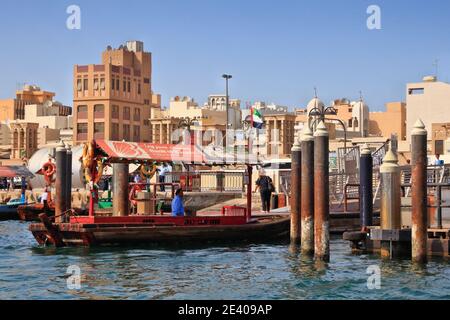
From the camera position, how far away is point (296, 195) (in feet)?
85.0

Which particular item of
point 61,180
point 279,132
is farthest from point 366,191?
point 279,132

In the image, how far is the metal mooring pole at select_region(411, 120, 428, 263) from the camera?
2058 cm

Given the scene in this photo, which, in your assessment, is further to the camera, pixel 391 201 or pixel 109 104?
pixel 109 104

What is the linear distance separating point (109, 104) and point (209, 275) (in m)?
96.2

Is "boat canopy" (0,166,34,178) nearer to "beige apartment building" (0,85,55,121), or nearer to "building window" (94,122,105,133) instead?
"building window" (94,122,105,133)

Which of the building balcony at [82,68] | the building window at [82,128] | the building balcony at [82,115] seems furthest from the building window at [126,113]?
the building balcony at [82,68]

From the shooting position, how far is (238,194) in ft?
145

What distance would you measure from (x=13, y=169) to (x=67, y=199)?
2872cm

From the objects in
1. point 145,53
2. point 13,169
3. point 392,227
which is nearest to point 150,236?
point 392,227

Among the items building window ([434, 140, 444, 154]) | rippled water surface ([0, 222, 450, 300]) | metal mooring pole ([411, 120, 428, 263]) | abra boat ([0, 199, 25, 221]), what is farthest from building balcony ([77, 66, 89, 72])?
metal mooring pole ([411, 120, 428, 263])

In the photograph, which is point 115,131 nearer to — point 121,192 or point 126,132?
point 126,132

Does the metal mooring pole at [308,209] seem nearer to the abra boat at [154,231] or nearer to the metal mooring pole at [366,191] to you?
the metal mooring pole at [366,191]

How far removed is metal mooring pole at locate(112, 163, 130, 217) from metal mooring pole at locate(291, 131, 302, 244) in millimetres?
6631

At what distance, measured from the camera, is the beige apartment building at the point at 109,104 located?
380ft
